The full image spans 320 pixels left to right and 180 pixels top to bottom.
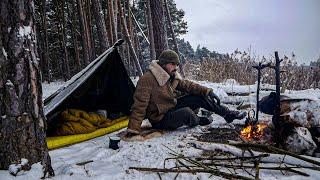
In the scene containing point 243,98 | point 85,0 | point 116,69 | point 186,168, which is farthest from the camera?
point 85,0

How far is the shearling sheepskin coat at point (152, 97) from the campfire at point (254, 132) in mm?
945

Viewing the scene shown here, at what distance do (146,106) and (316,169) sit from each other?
88.7 inches

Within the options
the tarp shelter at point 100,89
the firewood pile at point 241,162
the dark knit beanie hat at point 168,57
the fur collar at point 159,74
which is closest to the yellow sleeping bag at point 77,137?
the tarp shelter at point 100,89

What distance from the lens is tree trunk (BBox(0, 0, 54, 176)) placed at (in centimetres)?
262

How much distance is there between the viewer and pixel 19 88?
2.68 metres

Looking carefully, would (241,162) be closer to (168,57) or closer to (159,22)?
(168,57)

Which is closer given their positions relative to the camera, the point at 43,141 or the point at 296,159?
the point at 43,141

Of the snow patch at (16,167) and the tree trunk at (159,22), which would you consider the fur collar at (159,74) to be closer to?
the snow patch at (16,167)

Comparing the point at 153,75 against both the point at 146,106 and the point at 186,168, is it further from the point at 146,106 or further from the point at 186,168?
the point at 186,168

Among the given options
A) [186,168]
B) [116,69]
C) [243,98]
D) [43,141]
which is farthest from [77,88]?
[243,98]

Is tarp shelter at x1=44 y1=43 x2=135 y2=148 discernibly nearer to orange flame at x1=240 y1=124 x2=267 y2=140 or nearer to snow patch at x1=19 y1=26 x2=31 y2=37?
snow patch at x1=19 y1=26 x2=31 y2=37

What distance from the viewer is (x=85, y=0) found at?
Answer: 1898cm

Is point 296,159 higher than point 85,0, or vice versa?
point 85,0

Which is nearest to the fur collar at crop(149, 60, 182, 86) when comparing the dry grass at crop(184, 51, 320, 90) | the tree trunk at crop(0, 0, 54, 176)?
the tree trunk at crop(0, 0, 54, 176)
